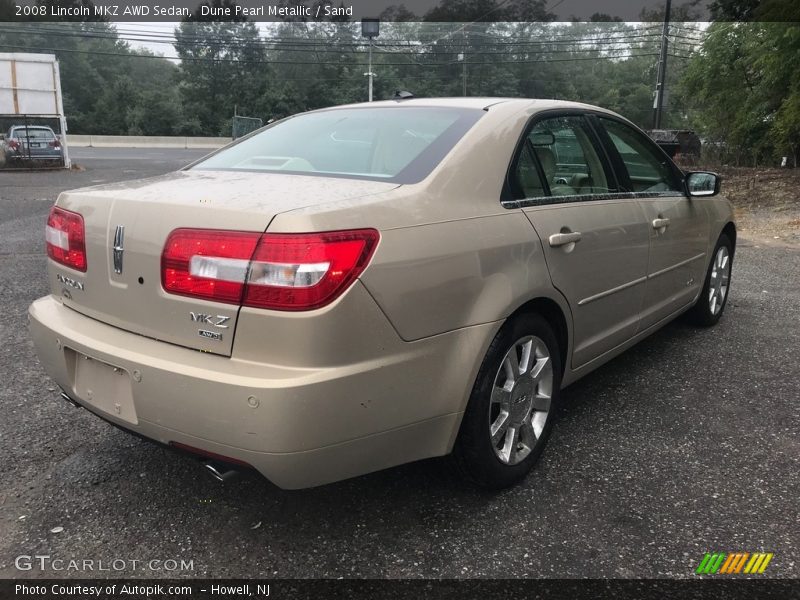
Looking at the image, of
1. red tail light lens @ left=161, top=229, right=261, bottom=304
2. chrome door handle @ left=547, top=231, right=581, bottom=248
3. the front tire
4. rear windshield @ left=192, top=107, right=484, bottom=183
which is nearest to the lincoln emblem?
red tail light lens @ left=161, top=229, right=261, bottom=304

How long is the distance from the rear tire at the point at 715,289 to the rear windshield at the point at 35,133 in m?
21.6

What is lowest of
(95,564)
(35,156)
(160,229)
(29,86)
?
(95,564)

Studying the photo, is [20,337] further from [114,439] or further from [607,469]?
Result: [607,469]

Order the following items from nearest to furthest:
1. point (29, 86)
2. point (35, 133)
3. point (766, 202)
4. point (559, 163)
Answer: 1. point (559, 163)
2. point (766, 202)
3. point (29, 86)
4. point (35, 133)

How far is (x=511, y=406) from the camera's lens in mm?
2604

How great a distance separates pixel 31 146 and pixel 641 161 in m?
21.8

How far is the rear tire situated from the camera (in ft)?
15.4

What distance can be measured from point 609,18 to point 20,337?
181 ft

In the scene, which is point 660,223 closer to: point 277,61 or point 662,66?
point 662,66

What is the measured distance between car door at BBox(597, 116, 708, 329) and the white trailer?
64.1 ft

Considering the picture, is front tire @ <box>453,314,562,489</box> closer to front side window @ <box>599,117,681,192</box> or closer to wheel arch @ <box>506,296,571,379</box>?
wheel arch @ <box>506,296,571,379</box>

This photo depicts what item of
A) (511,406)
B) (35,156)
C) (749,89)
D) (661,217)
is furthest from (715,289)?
(35,156)

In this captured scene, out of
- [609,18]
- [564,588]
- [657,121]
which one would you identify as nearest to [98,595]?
[564,588]

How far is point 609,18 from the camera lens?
5122 centimetres
